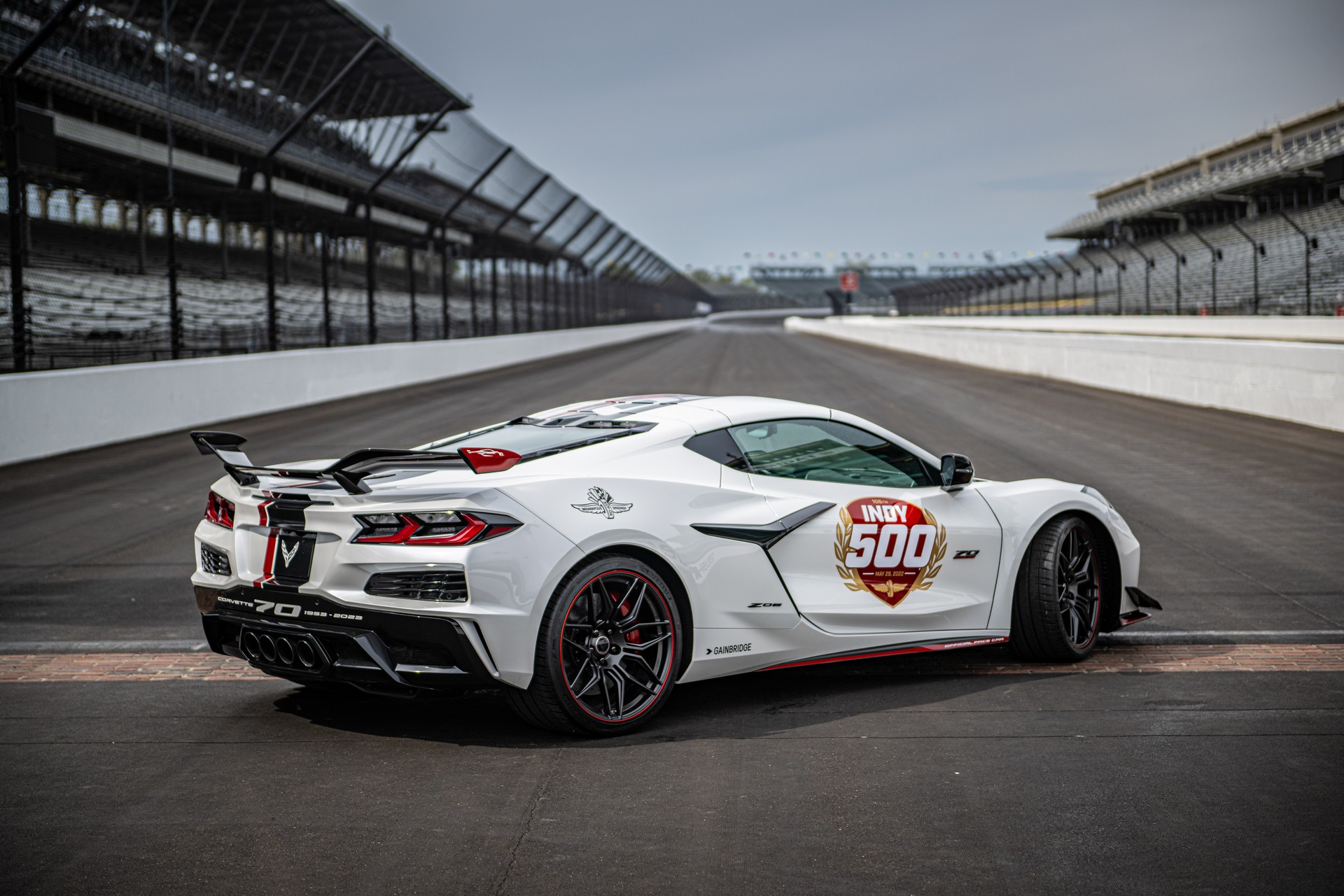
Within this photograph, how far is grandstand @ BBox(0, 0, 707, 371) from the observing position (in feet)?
60.6

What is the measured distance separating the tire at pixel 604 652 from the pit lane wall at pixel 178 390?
11.7 metres

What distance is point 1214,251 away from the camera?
40719 mm

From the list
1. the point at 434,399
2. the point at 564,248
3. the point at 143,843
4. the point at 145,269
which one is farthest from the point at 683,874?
the point at 564,248

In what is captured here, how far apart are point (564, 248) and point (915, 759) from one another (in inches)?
1827

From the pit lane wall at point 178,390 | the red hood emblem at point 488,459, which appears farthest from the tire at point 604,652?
the pit lane wall at point 178,390

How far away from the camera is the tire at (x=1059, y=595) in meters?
5.73

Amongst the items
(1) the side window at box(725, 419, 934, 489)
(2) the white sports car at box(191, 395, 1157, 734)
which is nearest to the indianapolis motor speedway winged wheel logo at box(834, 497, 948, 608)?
(2) the white sports car at box(191, 395, 1157, 734)

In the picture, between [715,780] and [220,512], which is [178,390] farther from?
[715,780]

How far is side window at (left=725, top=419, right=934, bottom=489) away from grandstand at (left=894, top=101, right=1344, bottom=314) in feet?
101

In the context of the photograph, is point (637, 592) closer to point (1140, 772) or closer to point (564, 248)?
point (1140, 772)

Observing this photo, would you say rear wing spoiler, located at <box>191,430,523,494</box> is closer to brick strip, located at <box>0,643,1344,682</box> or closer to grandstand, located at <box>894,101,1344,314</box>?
brick strip, located at <box>0,643,1344,682</box>

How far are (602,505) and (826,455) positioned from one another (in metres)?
1.30

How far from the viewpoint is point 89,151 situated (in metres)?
30.8

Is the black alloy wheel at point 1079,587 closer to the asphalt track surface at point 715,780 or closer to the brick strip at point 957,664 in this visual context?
the brick strip at point 957,664
